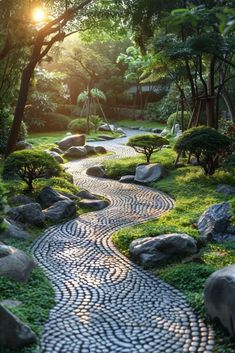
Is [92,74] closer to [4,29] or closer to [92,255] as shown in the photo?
[4,29]

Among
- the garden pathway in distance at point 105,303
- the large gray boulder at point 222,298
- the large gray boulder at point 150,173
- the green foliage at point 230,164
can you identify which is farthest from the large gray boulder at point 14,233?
the large gray boulder at point 150,173

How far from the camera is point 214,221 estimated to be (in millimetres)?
10281

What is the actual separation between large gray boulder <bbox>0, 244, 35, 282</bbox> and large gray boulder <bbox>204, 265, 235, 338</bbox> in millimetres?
3157

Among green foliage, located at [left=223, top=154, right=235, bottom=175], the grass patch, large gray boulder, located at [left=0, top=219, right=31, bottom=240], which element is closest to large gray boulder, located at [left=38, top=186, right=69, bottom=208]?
large gray boulder, located at [left=0, top=219, right=31, bottom=240]

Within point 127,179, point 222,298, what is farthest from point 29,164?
point 222,298

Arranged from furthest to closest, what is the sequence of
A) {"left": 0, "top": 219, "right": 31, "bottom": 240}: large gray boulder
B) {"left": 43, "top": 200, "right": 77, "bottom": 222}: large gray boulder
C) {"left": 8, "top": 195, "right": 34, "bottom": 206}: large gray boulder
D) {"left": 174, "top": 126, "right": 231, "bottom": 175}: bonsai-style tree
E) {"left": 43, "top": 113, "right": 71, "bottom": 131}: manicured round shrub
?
{"left": 43, "top": 113, "right": 71, "bottom": 131}: manicured round shrub
{"left": 174, "top": 126, "right": 231, "bottom": 175}: bonsai-style tree
{"left": 8, "top": 195, "right": 34, "bottom": 206}: large gray boulder
{"left": 43, "top": 200, "right": 77, "bottom": 222}: large gray boulder
{"left": 0, "top": 219, "right": 31, "bottom": 240}: large gray boulder

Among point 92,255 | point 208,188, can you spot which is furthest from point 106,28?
point 92,255

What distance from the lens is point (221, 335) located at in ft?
19.0

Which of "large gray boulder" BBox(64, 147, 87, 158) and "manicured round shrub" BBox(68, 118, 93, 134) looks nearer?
"large gray boulder" BBox(64, 147, 87, 158)

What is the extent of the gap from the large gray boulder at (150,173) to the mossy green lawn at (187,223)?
378 mm

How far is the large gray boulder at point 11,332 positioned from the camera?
5.32 metres

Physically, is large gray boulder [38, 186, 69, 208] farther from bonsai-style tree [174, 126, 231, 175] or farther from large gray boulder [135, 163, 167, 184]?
bonsai-style tree [174, 126, 231, 175]

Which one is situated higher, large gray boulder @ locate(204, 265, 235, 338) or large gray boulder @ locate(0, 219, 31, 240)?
large gray boulder @ locate(204, 265, 235, 338)

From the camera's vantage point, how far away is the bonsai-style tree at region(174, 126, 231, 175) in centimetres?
1564
